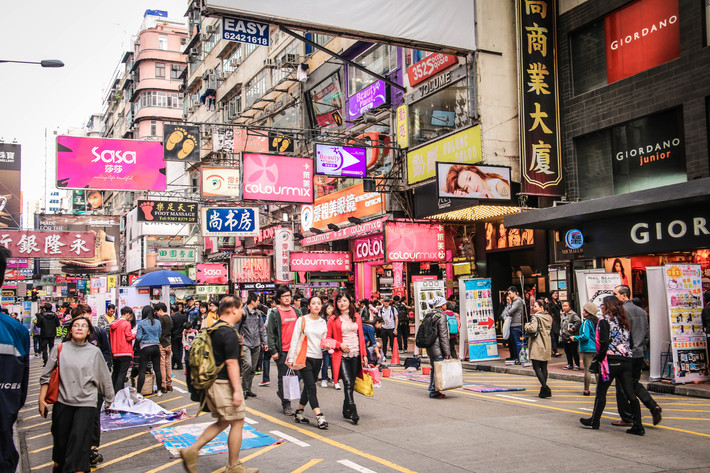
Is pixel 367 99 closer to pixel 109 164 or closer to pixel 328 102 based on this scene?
pixel 328 102

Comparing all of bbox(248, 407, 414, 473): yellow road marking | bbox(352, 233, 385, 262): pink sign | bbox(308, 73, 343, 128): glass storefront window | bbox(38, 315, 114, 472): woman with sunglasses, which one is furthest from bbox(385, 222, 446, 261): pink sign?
bbox(38, 315, 114, 472): woman with sunglasses

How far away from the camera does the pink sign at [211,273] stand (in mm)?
38188

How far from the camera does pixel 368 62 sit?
28359 millimetres

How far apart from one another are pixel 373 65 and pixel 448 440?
22449 millimetres

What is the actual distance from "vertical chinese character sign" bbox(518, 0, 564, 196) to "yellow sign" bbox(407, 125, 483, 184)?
1.57 metres

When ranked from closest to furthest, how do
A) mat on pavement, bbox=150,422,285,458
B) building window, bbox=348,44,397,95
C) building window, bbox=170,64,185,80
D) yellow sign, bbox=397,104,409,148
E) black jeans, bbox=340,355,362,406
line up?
1. mat on pavement, bbox=150,422,285,458
2. black jeans, bbox=340,355,362,406
3. yellow sign, bbox=397,104,409,148
4. building window, bbox=348,44,397,95
5. building window, bbox=170,64,185,80

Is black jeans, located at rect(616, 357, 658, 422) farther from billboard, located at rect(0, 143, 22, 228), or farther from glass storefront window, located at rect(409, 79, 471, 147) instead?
billboard, located at rect(0, 143, 22, 228)

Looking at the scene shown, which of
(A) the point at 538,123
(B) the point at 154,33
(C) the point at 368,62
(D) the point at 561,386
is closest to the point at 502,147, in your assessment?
(A) the point at 538,123

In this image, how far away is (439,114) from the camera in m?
22.3

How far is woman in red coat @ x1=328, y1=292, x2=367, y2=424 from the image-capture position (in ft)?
30.3

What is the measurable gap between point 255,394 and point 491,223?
13.2 m

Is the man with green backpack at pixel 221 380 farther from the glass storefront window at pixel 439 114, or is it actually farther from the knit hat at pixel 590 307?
the glass storefront window at pixel 439 114

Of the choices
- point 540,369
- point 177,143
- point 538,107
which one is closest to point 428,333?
point 540,369

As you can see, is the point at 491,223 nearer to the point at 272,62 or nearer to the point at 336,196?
the point at 336,196
